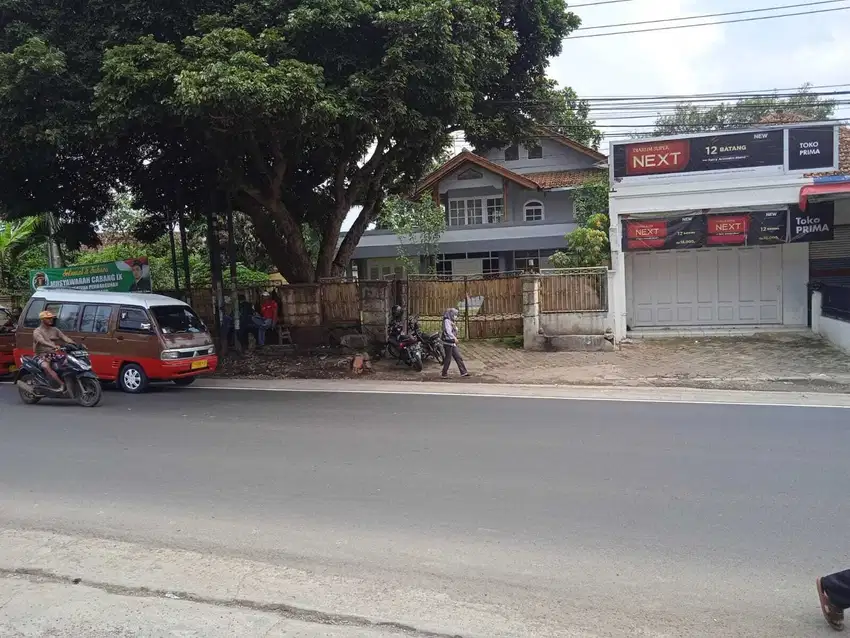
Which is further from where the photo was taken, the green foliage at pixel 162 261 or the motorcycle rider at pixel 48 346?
the green foliage at pixel 162 261

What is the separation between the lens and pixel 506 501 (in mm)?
5680

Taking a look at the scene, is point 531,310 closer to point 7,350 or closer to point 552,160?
point 7,350

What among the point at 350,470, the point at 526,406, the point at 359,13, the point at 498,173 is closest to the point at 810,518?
the point at 350,470

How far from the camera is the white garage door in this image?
657 inches

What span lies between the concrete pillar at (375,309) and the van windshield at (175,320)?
4.05 metres

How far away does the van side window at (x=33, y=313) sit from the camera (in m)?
13.3

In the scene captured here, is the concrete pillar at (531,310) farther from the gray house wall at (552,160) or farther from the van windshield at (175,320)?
the gray house wall at (552,160)

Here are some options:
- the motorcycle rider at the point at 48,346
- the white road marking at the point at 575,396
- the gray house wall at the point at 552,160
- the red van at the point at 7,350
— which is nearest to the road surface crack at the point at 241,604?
the motorcycle rider at the point at 48,346

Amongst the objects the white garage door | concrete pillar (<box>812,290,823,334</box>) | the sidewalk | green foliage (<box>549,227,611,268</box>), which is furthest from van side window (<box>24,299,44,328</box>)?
concrete pillar (<box>812,290,823,334</box>)

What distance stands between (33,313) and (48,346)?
10.1ft

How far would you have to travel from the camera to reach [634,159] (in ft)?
53.1

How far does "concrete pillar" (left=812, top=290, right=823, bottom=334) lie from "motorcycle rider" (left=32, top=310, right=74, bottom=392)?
1569 centimetres

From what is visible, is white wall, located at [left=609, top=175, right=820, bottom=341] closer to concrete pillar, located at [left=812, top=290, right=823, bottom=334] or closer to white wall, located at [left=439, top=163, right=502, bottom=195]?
concrete pillar, located at [left=812, top=290, right=823, bottom=334]

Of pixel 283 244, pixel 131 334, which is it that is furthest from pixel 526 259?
pixel 131 334
